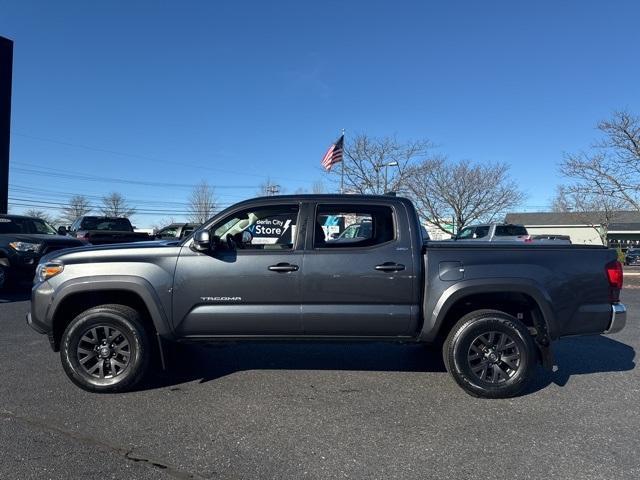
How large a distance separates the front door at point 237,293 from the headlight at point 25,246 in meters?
7.30

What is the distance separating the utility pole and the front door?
1706cm

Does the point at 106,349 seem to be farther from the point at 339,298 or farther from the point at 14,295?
the point at 14,295

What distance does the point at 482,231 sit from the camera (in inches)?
699

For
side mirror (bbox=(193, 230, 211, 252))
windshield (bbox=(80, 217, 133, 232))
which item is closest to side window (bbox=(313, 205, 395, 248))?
side mirror (bbox=(193, 230, 211, 252))

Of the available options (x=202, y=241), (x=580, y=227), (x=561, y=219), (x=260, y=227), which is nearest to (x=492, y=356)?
(x=260, y=227)

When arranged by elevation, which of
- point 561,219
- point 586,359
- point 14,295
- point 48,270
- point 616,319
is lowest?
point 586,359

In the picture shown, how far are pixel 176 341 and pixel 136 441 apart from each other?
1215 millimetres

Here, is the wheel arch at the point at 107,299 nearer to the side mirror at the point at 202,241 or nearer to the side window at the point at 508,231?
the side mirror at the point at 202,241

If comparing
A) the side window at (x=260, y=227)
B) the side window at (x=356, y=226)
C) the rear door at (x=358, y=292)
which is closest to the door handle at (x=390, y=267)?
the rear door at (x=358, y=292)

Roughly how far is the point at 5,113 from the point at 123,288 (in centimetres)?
1784

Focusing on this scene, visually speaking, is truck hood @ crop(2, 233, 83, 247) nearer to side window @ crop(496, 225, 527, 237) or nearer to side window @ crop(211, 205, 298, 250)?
side window @ crop(211, 205, 298, 250)

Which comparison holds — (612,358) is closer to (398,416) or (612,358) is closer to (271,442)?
(398,416)

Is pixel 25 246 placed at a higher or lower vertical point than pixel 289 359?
higher

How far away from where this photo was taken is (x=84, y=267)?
181 inches
